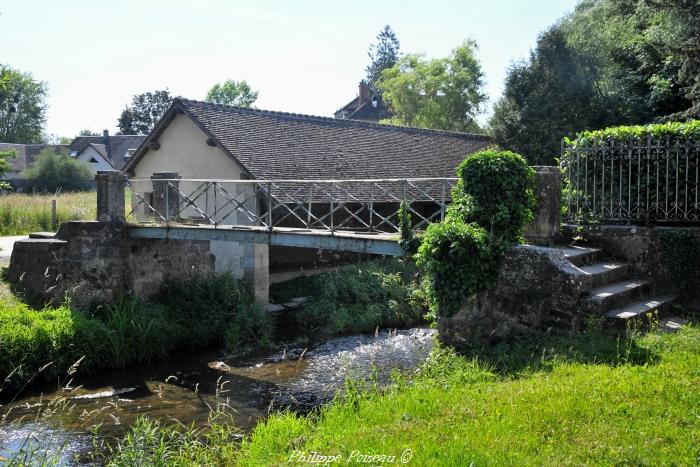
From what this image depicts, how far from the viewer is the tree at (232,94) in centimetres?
6184

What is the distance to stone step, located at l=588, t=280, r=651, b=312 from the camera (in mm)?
8273

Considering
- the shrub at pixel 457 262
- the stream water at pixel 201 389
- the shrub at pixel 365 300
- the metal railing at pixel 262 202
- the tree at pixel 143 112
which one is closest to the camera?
the shrub at pixel 457 262

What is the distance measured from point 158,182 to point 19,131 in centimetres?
5579

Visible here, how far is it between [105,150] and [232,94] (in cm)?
1364

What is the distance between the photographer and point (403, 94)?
37438 millimetres

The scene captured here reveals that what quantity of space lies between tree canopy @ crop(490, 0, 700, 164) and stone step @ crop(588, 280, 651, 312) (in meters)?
11.5

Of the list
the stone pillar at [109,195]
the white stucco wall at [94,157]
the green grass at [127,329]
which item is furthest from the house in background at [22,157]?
the green grass at [127,329]

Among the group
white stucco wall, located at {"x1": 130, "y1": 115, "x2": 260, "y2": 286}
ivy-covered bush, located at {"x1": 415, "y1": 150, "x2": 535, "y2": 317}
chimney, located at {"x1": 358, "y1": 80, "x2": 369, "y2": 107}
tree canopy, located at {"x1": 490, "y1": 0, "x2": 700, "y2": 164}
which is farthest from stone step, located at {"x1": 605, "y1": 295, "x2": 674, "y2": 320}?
chimney, located at {"x1": 358, "y1": 80, "x2": 369, "y2": 107}

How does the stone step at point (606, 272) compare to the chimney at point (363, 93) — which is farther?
the chimney at point (363, 93)

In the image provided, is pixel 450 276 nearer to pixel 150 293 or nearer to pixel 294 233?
pixel 294 233

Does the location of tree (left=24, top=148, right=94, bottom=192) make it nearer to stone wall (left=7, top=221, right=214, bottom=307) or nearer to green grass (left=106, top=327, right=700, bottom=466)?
stone wall (left=7, top=221, right=214, bottom=307)

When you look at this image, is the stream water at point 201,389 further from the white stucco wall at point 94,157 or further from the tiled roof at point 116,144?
the tiled roof at point 116,144

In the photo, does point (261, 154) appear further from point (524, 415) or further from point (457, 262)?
point (524, 415)

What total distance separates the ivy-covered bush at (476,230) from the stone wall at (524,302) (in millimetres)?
189
